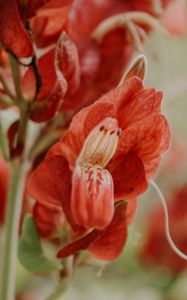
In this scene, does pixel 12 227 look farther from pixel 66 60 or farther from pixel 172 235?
pixel 172 235

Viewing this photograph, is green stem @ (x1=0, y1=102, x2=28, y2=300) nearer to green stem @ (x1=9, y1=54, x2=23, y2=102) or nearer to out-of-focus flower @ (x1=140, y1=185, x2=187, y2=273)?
green stem @ (x1=9, y1=54, x2=23, y2=102)

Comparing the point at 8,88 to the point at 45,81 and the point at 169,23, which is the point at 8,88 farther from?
the point at 169,23

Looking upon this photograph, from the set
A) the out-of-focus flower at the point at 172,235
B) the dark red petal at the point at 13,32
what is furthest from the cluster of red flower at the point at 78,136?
the out-of-focus flower at the point at 172,235

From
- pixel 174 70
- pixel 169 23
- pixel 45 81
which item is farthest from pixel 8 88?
pixel 174 70

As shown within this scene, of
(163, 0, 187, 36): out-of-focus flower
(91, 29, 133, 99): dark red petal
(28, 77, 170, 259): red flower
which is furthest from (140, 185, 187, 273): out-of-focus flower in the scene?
(28, 77, 170, 259): red flower

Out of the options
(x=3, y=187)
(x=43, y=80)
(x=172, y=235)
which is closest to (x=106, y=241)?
(x=43, y=80)
